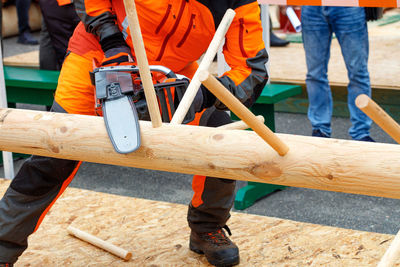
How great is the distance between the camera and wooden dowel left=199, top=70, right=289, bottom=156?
1537 mm

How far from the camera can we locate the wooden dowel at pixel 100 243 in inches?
115

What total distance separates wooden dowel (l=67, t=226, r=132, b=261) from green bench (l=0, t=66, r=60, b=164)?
1.63m

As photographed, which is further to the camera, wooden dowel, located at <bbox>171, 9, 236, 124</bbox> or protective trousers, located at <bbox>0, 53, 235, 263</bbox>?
protective trousers, located at <bbox>0, 53, 235, 263</bbox>

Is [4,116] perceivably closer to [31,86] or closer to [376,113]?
[376,113]

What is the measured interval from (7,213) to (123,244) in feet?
2.26

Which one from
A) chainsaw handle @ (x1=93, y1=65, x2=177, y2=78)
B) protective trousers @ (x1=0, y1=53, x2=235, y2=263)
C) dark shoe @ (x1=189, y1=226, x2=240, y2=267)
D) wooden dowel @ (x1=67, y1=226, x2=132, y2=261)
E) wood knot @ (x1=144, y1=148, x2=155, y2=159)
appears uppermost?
chainsaw handle @ (x1=93, y1=65, x2=177, y2=78)

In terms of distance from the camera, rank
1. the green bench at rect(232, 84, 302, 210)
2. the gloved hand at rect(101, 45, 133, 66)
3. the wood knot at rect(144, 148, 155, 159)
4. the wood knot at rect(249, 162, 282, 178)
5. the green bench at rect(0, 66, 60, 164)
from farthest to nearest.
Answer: the green bench at rect(0, 66, 60, 164), the green bench at rect(232, 84, 302, 210), the gloved hand at rect(101, 45, 133, 66), the wood knot at rect(144, 148, 155, 159), the wood knot at rect(249, 162, 282, 178)

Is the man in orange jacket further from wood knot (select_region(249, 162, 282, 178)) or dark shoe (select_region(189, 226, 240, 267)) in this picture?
wood knot (select_region(249, 162, 282, 178))

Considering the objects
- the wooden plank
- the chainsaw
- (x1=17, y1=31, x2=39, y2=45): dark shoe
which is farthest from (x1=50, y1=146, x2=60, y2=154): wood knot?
(x1=17, y1=31, x2=39, y2=45): dark shoe

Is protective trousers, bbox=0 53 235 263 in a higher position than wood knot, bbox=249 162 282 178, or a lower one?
lower

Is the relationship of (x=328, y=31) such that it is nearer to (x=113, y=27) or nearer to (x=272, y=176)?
(x=113, y=27)

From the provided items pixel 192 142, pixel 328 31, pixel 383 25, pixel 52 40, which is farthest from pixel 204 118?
pixel 383 25

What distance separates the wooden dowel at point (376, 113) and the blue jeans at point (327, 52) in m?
2.90

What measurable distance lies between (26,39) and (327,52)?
5.14m
